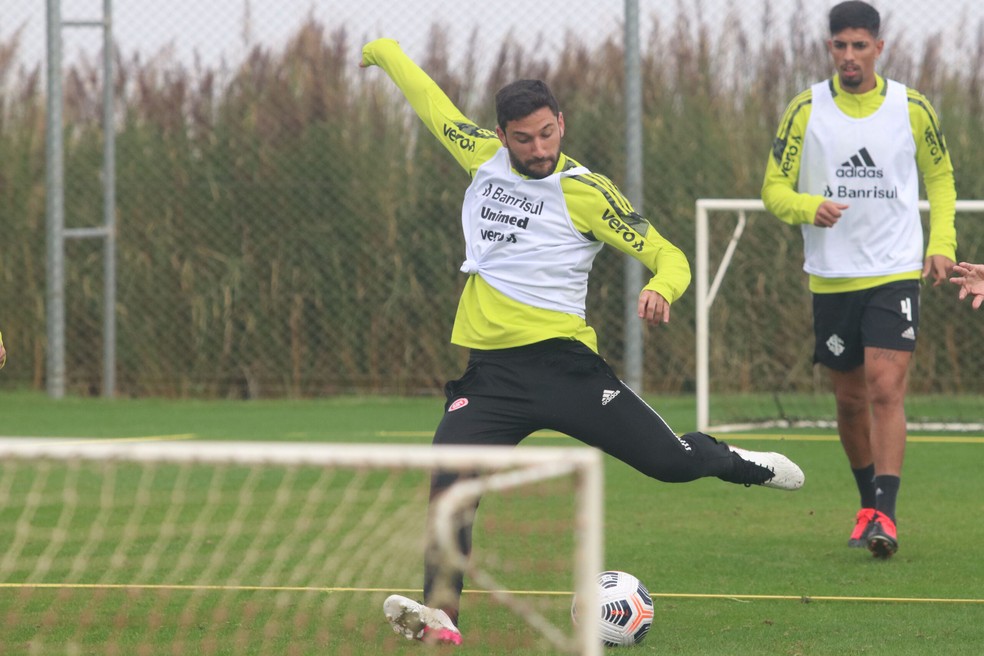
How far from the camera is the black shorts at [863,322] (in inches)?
254

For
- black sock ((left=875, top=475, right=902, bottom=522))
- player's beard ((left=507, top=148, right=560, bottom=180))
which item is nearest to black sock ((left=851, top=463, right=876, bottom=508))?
black sock ((left=875, top=475, right=902, bottom=522))

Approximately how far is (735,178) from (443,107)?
286 inches

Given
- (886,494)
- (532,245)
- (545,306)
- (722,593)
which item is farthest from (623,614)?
(886,494)

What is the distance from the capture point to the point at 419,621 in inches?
184

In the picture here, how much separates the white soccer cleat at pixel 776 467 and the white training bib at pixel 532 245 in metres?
0.74

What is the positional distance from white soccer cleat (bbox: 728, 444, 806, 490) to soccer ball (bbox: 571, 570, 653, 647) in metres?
0.68

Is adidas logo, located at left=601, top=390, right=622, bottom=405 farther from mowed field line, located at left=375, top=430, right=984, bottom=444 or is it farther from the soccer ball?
mowed field line, located at left=375, top=430, right=984, bottom=444

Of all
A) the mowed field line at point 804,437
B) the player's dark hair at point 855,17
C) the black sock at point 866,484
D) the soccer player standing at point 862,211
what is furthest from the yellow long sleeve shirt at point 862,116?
the mowed field line at point 804,437

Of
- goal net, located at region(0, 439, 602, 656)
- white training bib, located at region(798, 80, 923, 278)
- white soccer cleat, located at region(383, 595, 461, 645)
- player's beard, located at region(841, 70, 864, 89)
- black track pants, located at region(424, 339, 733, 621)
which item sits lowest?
goal net, located at region(0, 439, 602, 656)

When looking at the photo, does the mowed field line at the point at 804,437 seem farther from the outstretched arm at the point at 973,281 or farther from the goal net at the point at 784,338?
the outstretched arm at the point at 973,281

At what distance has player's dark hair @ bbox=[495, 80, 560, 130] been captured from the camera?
4.98 meters

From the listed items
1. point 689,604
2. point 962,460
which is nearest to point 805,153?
point 689,604

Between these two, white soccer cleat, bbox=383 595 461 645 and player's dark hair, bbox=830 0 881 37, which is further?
player's dark hair, bbox=830 0 881 37

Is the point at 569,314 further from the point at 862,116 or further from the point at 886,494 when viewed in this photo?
the point at 862,116
